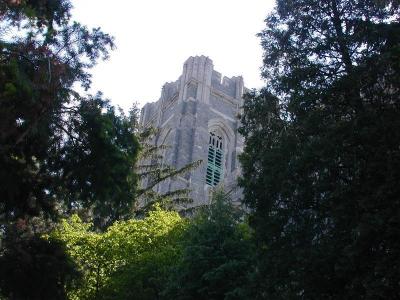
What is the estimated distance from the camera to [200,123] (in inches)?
1783

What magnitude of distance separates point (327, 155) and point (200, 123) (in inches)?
1396

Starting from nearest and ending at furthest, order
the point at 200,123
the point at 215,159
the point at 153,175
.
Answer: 1. the point at 153,175
2. the point at 215,159
3. the point at 200,123

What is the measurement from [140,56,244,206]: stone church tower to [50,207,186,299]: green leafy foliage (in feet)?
A: 74.2

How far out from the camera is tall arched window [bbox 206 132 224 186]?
4294 centimetres

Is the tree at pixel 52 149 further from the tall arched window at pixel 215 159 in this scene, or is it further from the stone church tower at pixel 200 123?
the tall arched window at pixel 215 159

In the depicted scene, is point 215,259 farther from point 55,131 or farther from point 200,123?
point 200,123

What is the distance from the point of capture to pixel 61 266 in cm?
1169

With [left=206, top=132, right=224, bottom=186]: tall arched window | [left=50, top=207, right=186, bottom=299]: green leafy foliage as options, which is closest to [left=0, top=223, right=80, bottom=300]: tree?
[left=50, top=207, right=186, bottom=299]: green leafy foliage

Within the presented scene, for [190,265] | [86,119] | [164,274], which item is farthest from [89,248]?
[86,119]

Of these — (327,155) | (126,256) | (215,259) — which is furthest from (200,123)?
(327,155)

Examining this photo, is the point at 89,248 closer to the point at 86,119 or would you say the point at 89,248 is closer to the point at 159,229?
the point at 159,229

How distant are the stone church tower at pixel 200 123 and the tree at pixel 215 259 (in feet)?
80.3

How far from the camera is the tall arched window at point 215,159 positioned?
42938 mm

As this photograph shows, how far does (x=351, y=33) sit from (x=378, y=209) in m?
4.24
